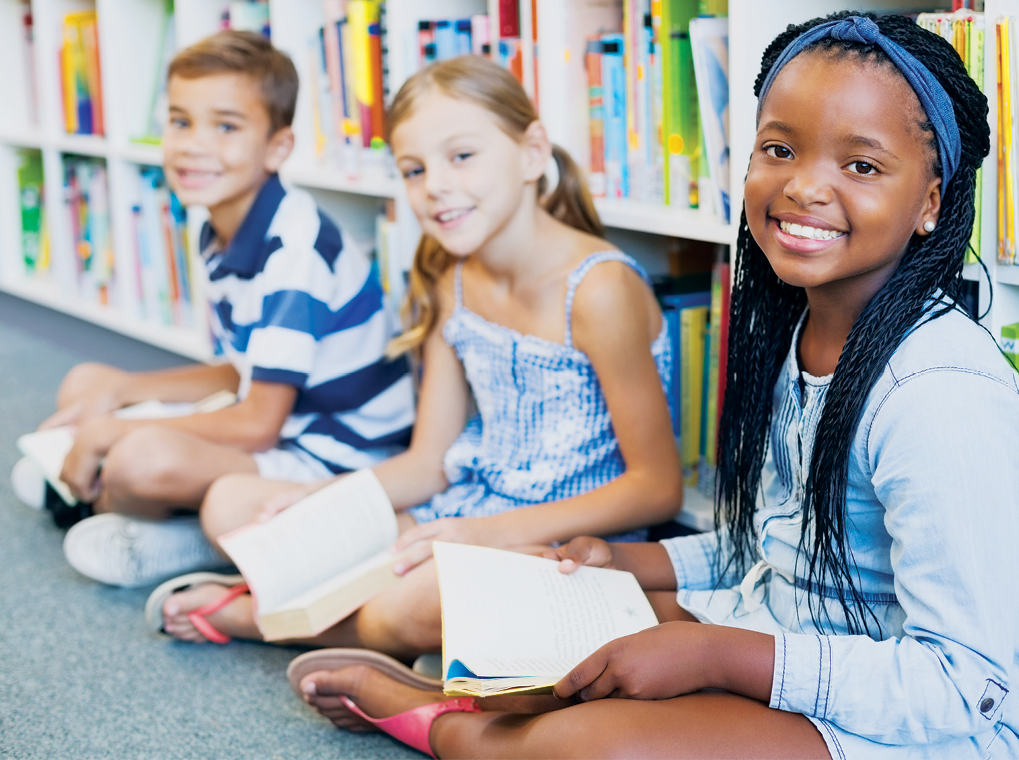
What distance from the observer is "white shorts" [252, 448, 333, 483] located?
135 centimetres

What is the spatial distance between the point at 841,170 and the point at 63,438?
44.6 inches

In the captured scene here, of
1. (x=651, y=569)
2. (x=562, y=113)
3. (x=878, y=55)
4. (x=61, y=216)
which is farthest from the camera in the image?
(x=61, y=216)

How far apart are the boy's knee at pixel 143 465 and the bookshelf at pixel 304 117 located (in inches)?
17.9

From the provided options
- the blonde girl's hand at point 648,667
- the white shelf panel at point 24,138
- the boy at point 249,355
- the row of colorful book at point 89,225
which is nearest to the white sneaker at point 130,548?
the boy at point 249,355

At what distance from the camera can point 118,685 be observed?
3.71 feet

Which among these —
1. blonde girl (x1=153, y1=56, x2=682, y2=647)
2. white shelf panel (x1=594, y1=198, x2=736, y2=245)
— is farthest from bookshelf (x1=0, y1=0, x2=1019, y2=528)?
blonde girl (x1=153, y1=56, x2=682, y2=647)

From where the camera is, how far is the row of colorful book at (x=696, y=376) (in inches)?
49.4

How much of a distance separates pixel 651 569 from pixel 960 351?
38 cm

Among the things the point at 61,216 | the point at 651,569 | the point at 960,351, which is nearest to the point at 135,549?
the point at 651,569

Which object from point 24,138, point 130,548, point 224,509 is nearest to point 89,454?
point 130,548

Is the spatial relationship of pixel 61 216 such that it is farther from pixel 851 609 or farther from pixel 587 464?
pixel 851 609

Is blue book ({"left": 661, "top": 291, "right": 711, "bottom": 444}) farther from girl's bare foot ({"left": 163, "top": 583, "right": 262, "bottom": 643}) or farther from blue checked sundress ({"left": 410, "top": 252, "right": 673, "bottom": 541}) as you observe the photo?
girl's bare foot ({"left": 163, "top": 583, "right": 262, "bottom": 643})

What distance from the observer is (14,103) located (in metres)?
2.61

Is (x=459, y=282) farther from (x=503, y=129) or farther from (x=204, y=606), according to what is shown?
(x=204, y=606)
